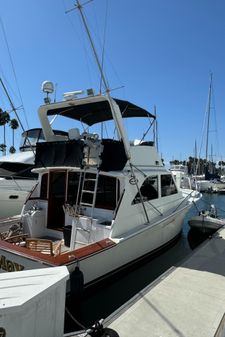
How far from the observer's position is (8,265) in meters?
5.50

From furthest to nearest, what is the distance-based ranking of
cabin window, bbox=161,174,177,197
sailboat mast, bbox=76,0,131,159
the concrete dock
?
cabin window, bbox=161,174,177,197
sailboat mast, bbox=76,0,131,159
the concrete dock

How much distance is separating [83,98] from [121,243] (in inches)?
134

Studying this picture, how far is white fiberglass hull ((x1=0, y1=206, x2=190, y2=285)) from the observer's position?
530 cm

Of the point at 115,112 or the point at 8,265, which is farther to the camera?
the point at 115,112

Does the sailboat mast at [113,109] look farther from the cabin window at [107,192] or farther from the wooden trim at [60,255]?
the wooden trim at [60,255]

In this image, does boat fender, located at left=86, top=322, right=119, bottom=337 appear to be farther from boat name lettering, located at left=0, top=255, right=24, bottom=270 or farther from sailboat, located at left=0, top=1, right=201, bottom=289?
boat name lettering, located at left=0, top=255, right=24, bottom=270

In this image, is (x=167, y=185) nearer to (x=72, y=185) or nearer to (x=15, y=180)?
(x=72, y=185)

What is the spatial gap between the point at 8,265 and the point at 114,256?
2.08m

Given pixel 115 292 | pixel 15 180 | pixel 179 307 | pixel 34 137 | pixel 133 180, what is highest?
pixel 34 137

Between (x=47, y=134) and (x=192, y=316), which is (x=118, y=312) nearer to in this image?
(x=192, y=316)

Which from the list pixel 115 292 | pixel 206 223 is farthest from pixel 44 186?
pixel 206 223

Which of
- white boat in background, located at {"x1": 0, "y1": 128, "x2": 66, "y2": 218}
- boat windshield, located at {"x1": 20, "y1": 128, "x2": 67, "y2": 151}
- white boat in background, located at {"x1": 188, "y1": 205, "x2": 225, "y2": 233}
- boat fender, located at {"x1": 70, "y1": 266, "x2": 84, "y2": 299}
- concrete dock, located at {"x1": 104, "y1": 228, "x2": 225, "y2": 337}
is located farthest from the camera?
boat windshield, located at {"x1": 20, "y1": 128, "x2": 67, "y2": 151}

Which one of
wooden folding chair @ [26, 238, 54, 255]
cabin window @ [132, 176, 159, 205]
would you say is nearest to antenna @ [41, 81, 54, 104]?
cabin window @ [132, 176, 159, 205]

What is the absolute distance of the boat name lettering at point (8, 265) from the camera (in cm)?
534
